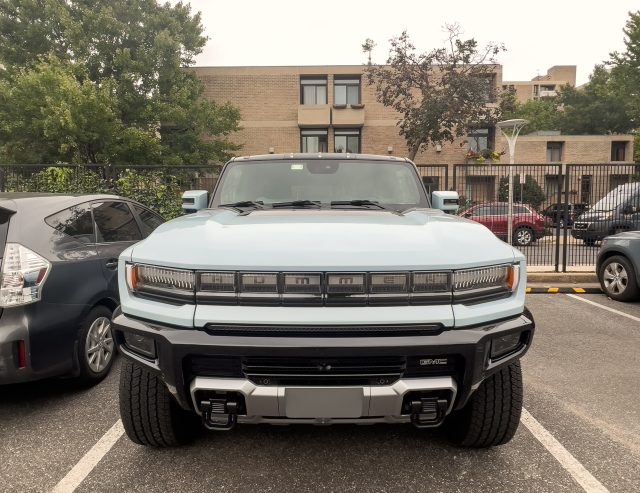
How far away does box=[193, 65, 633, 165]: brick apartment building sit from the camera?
96.9ft

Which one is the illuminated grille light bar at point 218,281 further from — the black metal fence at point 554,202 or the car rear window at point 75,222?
the black metal fence at point 554,202

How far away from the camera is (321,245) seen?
92.8 inches

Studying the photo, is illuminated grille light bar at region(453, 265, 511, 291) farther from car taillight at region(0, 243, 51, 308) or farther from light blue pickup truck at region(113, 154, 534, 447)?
car taillight at region(0, 243, 51, 308)

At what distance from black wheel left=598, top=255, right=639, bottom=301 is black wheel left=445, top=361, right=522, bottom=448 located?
5706mm

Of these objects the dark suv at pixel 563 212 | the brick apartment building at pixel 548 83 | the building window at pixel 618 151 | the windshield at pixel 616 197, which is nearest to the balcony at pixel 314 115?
the dark suv at pixel 563 212

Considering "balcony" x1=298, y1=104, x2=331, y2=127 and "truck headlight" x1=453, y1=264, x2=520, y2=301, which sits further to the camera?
"balcony" x1=298, y1=104, x2=331, y2=127

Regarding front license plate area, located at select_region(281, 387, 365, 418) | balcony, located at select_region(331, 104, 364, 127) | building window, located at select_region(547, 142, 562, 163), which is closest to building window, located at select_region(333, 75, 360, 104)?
balcony, located at select_region(331, 104, 364, 127)

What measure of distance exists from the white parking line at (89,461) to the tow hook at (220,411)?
3.20ft

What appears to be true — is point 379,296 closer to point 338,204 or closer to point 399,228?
point 399,228

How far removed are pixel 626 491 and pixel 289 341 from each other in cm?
201

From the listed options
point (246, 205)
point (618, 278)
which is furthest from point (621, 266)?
point (246, 205)

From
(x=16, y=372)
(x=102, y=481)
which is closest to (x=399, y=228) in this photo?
(x=102, y=481)

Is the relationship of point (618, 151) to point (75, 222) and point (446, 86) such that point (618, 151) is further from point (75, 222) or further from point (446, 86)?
point (75, 222)

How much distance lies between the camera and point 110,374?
4.24 meters
